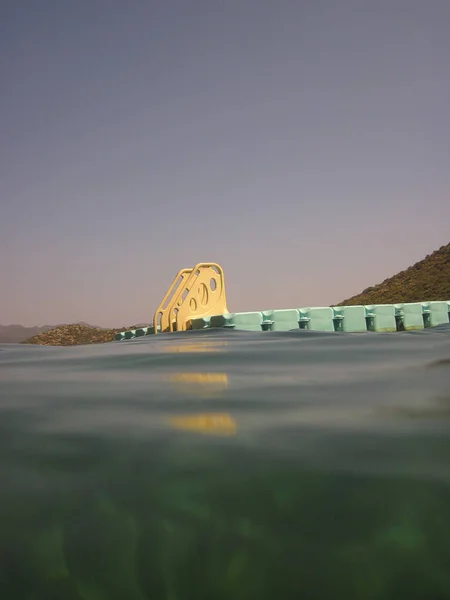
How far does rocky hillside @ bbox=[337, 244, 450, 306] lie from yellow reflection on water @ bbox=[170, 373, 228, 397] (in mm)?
31603

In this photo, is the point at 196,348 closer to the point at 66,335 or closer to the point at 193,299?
the point at 193,299

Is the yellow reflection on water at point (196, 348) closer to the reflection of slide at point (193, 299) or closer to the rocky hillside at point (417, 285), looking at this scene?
the reflection of slide at point (193, 299)

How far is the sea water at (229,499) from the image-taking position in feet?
2.34

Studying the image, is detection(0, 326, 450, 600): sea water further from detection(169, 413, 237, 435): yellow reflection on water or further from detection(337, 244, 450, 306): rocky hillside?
detection(337, 244, 450, 306): rocky hillside

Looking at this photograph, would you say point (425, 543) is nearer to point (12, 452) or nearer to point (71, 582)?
point (71, 582)

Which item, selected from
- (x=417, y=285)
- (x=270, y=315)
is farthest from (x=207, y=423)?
(x=417, y=285)

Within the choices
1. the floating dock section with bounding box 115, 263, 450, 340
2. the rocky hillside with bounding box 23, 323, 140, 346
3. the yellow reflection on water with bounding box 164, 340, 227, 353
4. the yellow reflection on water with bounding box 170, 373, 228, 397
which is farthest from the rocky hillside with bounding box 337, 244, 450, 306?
the yellow reflection on water with bounding box 170, 373, 228, 397

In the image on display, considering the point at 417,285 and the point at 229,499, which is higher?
the point at 417,285

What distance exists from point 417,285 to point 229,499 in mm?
36485

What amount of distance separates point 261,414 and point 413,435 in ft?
1.63

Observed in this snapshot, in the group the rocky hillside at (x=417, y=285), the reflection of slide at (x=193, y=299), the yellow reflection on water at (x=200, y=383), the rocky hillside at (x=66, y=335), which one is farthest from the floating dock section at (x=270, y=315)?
the rocky hillside at (x=417, y=285)

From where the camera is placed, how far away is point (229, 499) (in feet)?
3.02

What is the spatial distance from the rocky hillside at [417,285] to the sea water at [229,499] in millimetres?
32635

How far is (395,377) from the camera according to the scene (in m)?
2.38
